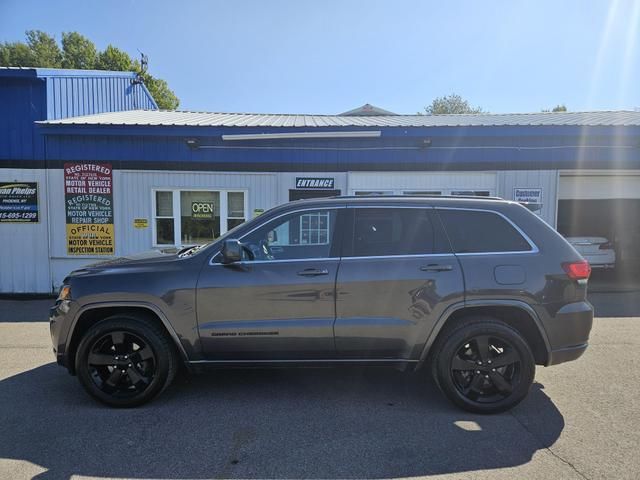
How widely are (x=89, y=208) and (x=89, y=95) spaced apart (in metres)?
3.89

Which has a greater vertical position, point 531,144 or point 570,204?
point 531,144

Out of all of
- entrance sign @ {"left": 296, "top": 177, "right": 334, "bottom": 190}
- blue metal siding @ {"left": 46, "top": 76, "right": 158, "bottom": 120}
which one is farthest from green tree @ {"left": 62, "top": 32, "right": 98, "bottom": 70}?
entrance sign @ {"left": 296, "top": 177, "right": 334, "bottom": 190}

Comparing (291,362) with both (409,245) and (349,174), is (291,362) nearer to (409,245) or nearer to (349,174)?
(409,245)

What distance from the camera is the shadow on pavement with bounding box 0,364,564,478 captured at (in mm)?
2848

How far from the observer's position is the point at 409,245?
3.69 metres

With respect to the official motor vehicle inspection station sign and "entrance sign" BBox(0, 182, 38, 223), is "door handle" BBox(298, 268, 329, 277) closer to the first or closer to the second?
the official motor vehicle inspection station sign

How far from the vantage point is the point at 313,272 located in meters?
3.58

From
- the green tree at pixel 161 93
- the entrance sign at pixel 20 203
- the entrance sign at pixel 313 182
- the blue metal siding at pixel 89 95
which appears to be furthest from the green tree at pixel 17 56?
the entrance sign at pixel 313 182

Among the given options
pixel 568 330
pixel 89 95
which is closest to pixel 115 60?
pixel 89 95

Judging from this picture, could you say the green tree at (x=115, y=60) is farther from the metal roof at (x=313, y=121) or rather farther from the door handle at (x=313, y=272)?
the door handle at (x=313, y=272)

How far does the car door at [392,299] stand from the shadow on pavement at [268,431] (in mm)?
598

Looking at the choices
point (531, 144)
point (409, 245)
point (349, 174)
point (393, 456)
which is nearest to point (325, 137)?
point (349, 174)

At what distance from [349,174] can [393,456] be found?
707 centimetres

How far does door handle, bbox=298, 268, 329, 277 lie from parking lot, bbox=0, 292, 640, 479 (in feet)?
4.04
